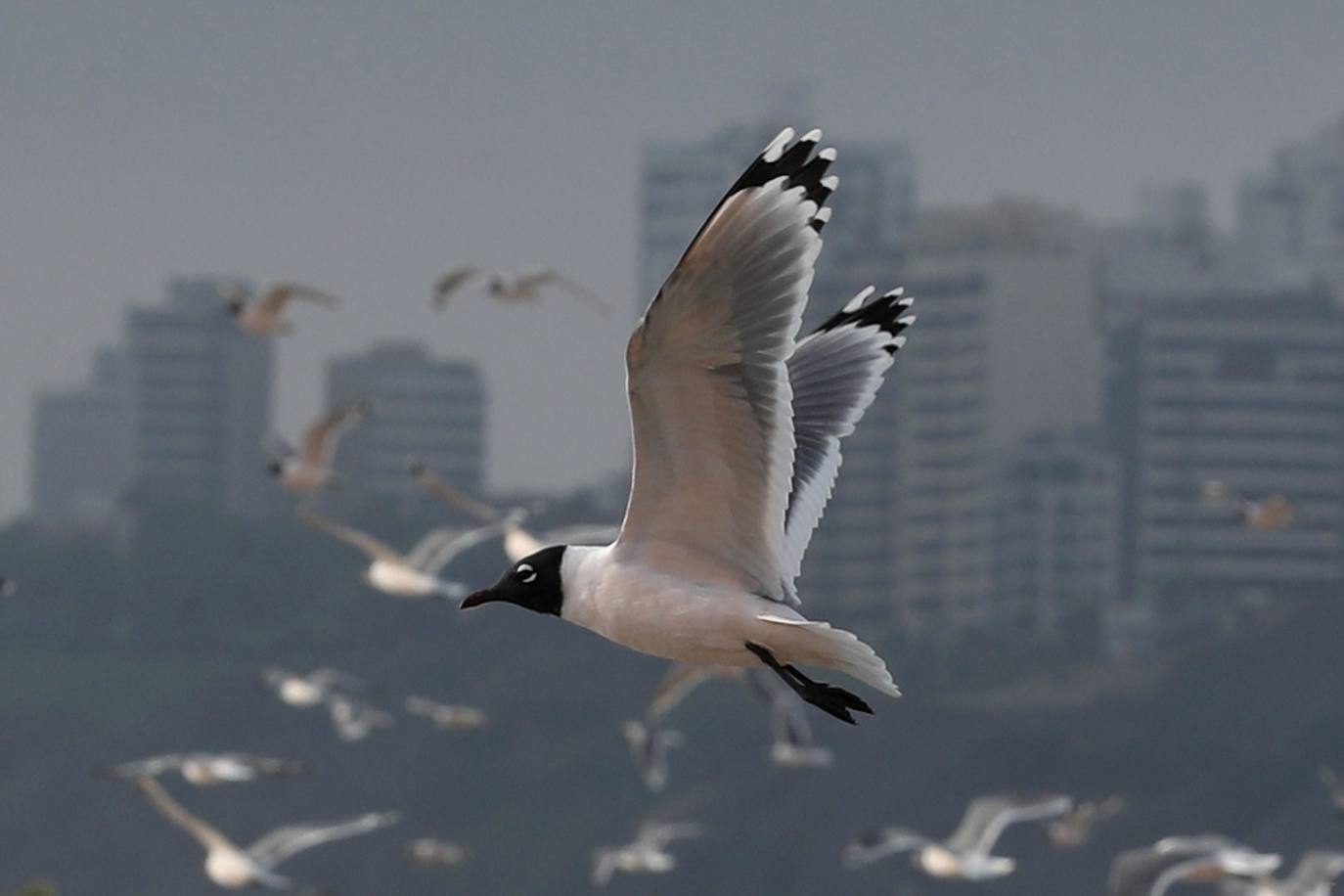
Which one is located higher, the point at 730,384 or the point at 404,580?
the point at 730,384

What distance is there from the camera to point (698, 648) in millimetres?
7109

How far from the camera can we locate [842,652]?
6.77 metres

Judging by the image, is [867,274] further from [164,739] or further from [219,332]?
[164,739]

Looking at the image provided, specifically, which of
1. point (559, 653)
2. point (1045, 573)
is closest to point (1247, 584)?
point (1045, 573)

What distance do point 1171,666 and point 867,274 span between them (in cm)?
4312

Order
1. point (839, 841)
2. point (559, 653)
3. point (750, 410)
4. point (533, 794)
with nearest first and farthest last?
1. point (750, 410)
2. point (839, 841)
3. point (533, 794)
4. point (559, 653)

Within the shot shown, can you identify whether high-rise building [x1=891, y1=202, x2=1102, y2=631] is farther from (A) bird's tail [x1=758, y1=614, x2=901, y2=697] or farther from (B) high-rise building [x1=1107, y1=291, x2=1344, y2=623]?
(A) bird's tail [x1=758, y1=614, x2=901, y2=697]

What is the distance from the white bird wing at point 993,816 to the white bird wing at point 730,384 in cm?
1392

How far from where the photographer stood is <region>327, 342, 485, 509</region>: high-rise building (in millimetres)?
174625

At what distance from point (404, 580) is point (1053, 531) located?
139236 mm

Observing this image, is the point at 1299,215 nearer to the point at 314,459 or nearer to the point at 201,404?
the point at 201,404

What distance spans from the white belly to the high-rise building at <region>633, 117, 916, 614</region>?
118 metres

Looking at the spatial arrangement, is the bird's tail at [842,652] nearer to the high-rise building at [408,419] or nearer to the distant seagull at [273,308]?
the distant seagull at [273,308]

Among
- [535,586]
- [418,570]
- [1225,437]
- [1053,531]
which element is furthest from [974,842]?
[1225,437]
